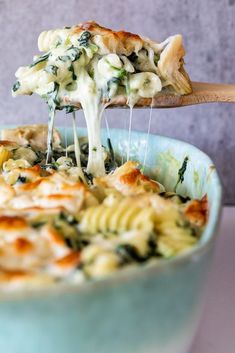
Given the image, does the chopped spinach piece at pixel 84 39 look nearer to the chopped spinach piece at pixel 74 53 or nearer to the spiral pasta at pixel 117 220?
the chopped spinach piece at pixel 74 53

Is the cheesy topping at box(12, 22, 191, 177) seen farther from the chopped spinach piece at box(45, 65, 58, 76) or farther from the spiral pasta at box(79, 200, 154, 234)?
the spiral pasta at box(79, 200, 154, 234)

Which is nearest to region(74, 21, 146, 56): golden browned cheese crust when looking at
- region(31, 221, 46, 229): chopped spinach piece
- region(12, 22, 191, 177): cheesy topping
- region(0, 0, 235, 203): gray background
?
region(12, 22, 191, 177): cheesy topping

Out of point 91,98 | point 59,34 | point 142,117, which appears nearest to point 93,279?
point 91,98

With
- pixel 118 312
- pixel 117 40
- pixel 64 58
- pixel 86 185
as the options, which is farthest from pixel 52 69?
pixel 118 312

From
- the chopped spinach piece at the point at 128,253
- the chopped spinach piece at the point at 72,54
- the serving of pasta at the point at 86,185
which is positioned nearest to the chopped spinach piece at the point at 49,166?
the serving of pasta at the point at 86,185

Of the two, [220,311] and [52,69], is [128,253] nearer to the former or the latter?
[220,311]

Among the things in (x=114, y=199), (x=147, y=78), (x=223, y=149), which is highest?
(x=147, y=78)

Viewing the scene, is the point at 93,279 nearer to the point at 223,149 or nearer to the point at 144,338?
the point at 144,338
